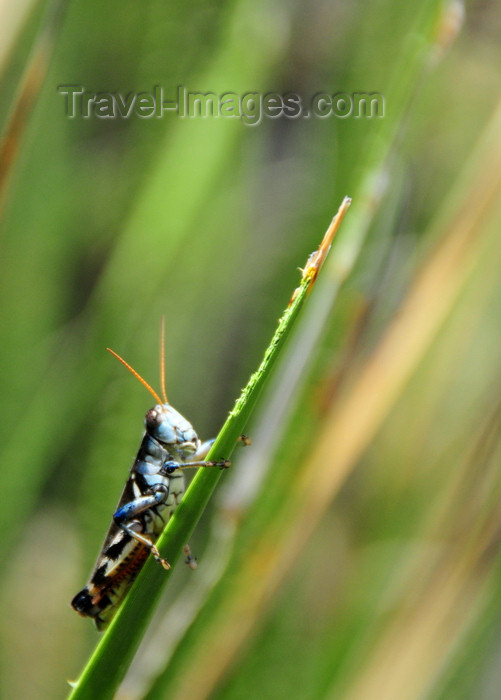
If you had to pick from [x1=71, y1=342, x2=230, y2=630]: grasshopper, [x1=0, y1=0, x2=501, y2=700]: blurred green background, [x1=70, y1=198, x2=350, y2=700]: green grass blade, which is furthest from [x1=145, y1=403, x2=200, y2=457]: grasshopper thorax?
[x1=70, y1=198, x2=350, y2=700]: green grass blade

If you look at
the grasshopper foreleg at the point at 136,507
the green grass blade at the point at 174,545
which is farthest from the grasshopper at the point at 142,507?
the green grass blade at the point at 174,545

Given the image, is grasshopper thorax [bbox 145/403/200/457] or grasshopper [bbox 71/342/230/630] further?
grasshopper thorax [bbox 145/403/200/457]

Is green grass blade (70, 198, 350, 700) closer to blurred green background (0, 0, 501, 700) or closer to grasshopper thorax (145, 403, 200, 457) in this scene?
blurred green background (0, 0, 501, 700)

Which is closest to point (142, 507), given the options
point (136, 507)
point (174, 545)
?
point (136, 507)

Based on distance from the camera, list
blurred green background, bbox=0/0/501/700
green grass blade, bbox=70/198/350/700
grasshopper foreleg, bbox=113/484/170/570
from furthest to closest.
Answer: grasshopper foreleg, bbox=113/484/170/570
blurred green background, bbox=0/0/501/700
green grass blade, bbox=70/198/350/700

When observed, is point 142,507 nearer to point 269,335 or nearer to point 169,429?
point 169,429

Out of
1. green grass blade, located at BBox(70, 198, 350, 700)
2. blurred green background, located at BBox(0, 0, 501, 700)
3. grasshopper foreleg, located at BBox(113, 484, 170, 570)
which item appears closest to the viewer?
green grass blade, located at BBox(70, 198, 350, 700)
